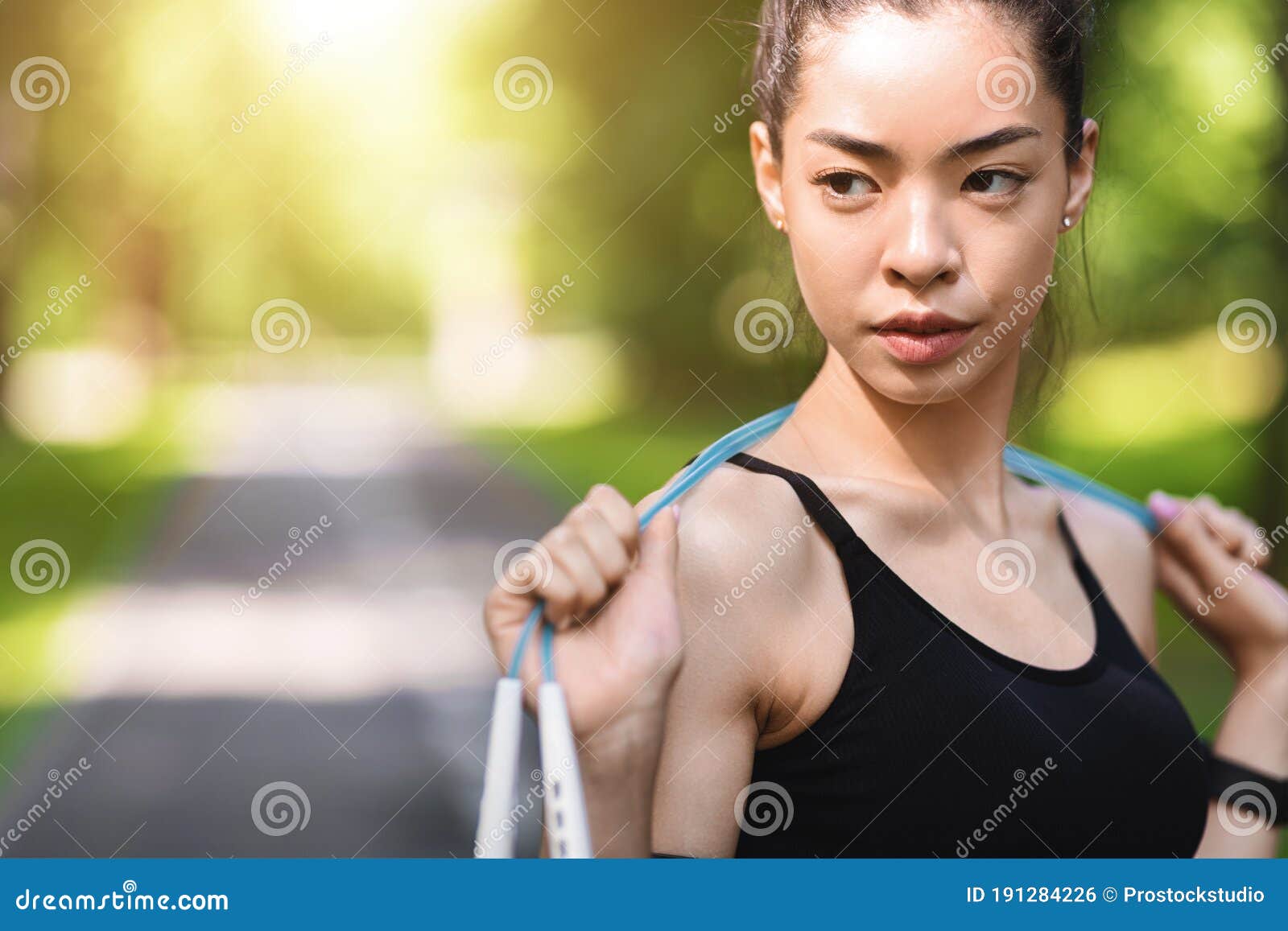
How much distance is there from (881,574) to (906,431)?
263 millimetres

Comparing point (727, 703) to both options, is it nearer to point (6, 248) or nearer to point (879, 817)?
point (879, 817)

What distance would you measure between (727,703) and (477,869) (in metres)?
0.40

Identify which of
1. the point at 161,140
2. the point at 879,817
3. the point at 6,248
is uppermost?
the point at 161,140

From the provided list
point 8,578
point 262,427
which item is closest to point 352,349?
point 262,427

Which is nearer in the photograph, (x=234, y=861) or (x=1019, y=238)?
(x=1019, y=238)

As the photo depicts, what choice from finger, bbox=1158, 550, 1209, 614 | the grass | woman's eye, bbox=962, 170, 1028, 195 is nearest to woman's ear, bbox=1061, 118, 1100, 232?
woman's eye, bbox=962, 170, 1028, 195

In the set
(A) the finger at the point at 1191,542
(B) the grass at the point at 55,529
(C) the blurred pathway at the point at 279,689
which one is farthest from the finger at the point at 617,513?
(B) the grass at the point at 55,529

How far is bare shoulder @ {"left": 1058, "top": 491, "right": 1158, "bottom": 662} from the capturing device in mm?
2258

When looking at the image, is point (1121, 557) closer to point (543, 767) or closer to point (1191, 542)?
point (1191, 542)

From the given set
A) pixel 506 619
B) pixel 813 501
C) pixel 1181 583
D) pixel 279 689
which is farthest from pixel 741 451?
pixel 279 689

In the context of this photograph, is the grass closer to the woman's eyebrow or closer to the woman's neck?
the woman's neck

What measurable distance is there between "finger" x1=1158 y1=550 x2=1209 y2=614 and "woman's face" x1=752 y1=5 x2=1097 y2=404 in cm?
63

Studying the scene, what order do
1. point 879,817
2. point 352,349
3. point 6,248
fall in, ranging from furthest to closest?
point 352,349
point 6,248
point 879,817

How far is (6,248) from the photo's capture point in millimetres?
14367
